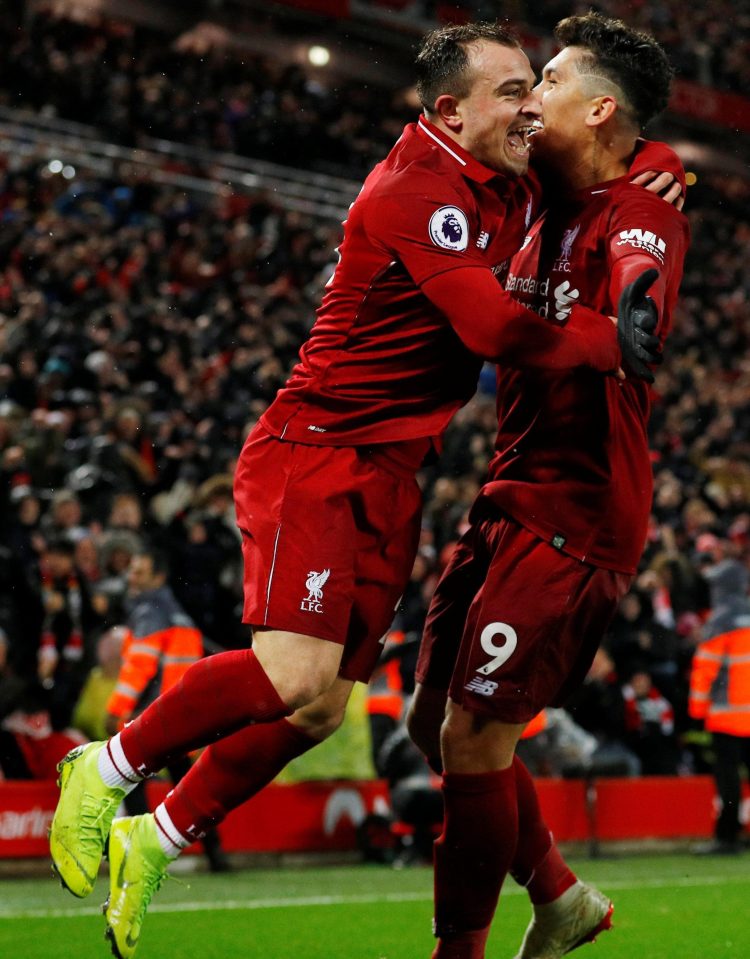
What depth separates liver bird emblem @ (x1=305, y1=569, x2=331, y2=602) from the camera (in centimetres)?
386

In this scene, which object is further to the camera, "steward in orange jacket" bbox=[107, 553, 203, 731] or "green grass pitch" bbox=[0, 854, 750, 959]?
→ "steward in orange jacket" bbox=[107, 553, 203, 731]

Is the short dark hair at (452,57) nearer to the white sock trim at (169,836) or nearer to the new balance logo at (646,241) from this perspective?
the new balance logo at (646,241)

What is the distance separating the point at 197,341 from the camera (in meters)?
14.3

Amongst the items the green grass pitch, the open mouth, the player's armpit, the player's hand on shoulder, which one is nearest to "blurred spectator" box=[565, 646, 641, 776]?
the green grass pitch

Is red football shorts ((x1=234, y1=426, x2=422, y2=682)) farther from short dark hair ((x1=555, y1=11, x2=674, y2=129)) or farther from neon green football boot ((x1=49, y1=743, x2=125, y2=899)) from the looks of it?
short dark hair ((x1=555, y1=11, x2=674, y2=129))

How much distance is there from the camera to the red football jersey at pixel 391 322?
3.94m

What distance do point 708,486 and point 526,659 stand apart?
13409mm

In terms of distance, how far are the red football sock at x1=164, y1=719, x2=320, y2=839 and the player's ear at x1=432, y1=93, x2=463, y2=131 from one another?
1656 millimetres

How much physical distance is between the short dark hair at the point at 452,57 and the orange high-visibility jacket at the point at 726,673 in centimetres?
662

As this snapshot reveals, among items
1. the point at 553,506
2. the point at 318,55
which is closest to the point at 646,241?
the point at 553,506

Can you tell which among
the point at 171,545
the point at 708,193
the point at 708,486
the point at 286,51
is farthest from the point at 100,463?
the point at 708,193

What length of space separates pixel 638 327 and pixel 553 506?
2.31ft

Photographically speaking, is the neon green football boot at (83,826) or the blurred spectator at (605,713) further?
A: the blurred spectator at (605,713)

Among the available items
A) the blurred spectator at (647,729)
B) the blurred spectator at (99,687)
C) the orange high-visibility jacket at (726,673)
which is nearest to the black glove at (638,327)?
the blurred spectator at (99,687)
